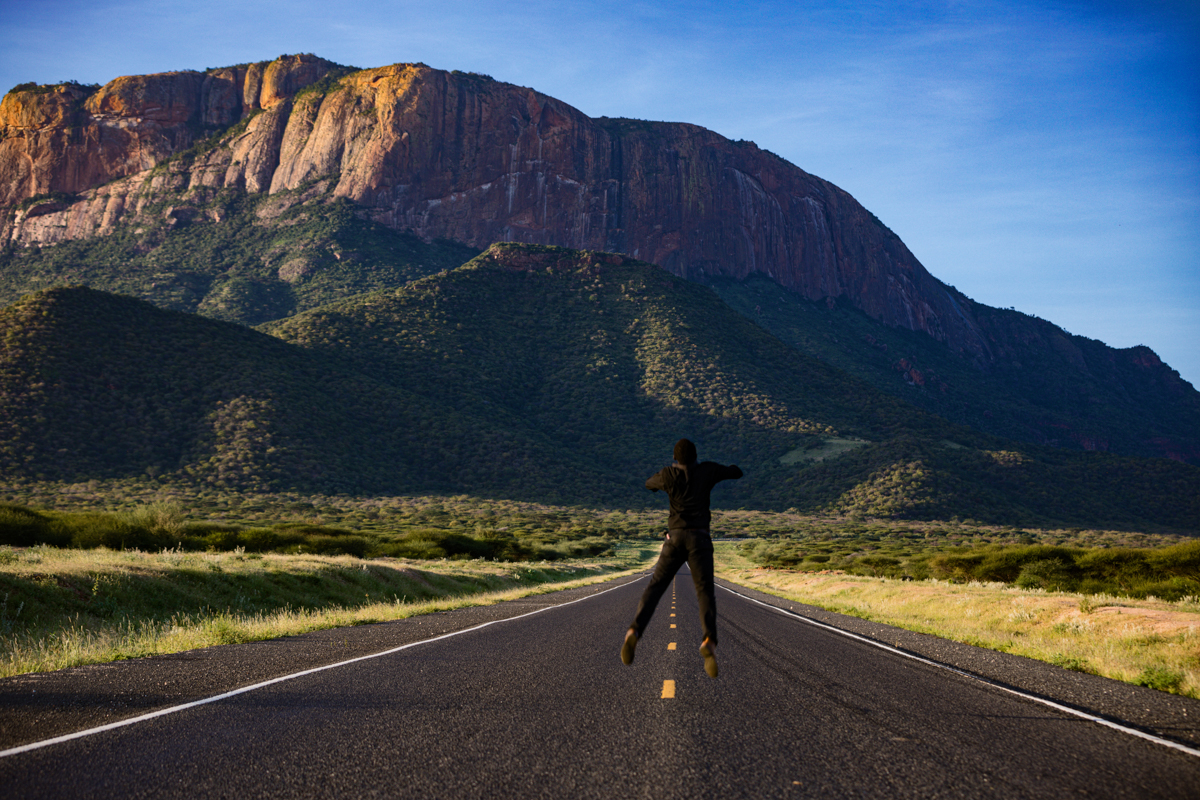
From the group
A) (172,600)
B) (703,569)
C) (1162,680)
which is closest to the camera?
(703,569)

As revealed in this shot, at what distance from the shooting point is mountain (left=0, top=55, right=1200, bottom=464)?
12406 cm

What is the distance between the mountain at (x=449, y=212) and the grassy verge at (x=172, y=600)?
88.9 metres

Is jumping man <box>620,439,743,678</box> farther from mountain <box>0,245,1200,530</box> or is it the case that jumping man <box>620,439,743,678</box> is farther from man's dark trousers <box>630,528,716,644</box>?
mountain <box>0,245,1200,530</box>

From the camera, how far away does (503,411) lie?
82500mm

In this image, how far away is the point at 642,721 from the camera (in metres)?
6.61

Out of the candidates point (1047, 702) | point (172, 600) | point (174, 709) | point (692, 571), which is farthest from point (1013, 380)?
point (174, 709)

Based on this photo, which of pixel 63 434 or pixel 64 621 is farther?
pixel 63 434

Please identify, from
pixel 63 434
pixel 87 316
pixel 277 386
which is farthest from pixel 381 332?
pixel 63 434

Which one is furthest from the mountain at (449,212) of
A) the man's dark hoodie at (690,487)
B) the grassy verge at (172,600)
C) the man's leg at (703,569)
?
the man's leg at (703,569)

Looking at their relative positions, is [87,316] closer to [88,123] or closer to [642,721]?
[642,721]

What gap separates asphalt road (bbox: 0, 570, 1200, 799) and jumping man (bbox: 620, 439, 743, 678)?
755mm

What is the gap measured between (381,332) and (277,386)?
19.1 metres

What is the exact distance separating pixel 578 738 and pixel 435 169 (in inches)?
6080

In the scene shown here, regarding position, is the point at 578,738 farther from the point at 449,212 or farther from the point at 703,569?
the point at 449,212
